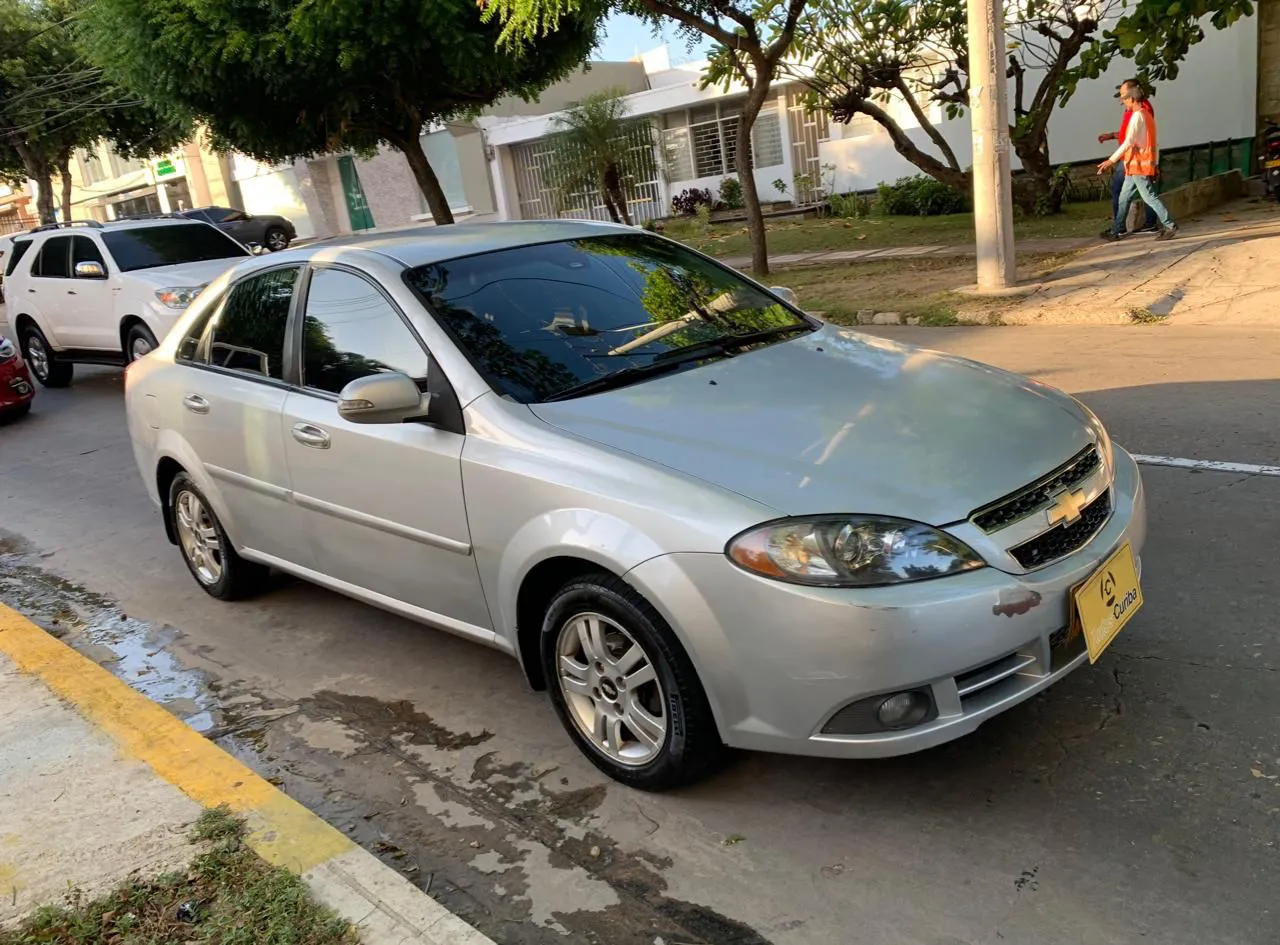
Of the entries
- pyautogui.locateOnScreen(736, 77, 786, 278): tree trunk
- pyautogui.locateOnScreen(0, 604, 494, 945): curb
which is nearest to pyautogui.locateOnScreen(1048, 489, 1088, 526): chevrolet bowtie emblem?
pyautogui.locateOnScreen(0, 604, 494, 945): curb

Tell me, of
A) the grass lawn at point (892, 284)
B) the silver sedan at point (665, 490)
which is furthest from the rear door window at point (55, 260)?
the silver sedan at point (665, 490)

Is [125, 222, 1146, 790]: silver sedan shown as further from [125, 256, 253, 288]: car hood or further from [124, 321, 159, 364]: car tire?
[124, 321, 159, 364]: car tire

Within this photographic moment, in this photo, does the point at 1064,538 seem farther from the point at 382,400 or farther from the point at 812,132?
the point at 812,132

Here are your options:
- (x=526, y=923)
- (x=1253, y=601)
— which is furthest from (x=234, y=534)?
(x=1253, y=601)

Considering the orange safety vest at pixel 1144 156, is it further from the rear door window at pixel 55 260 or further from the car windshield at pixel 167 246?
the rear door window at pixel 55 260

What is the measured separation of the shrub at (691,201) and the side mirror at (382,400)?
24.3 m

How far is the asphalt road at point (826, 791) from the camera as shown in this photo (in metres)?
2.65

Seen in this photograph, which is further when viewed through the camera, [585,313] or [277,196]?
[277,196]

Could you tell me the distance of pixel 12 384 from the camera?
10578 mm

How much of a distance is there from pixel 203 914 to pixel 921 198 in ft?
64.9

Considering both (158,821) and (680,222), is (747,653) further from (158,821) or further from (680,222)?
(680,222)

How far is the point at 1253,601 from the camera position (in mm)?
3938

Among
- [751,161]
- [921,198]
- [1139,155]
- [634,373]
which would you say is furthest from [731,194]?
[634,373]

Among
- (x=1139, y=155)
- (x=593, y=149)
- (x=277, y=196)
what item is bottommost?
(x=1139, y=155)
